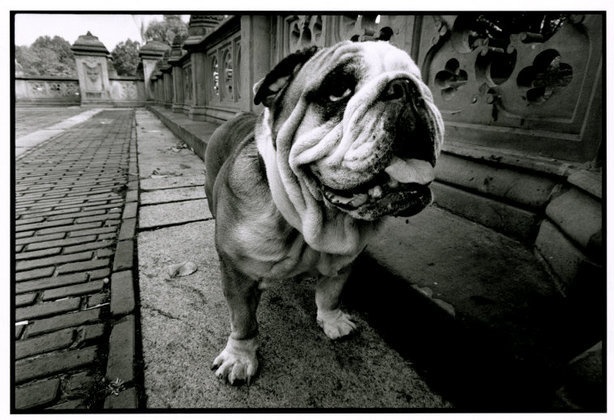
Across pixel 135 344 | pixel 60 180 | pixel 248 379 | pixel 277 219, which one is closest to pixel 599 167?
pixel 277 219

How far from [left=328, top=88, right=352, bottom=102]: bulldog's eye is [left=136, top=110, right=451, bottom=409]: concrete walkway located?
117 cm

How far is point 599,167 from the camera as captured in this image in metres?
1.58

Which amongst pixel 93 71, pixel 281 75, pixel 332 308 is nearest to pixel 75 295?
pixel 332 308

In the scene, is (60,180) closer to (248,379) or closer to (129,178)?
(129,178)

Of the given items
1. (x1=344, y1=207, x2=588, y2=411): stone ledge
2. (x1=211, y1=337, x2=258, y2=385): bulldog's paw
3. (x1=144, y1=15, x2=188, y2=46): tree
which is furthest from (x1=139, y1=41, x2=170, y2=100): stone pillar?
(x1=211, y1=337, x2=258, y2=385): bulldog's paw

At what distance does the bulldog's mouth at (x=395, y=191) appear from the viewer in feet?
3.40

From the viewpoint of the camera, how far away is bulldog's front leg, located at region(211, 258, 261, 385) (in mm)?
1508

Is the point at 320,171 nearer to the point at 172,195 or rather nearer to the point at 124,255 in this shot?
the point at 124,255

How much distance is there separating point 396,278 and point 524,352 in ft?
2.01

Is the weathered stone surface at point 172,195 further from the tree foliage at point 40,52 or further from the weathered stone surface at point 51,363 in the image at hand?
the weathered stone surface at point 51,363

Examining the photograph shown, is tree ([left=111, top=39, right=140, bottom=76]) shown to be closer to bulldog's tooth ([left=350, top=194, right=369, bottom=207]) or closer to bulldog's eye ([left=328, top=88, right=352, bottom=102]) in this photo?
bulldog's eye ([left=328, top=88, right=352, bottom=102])

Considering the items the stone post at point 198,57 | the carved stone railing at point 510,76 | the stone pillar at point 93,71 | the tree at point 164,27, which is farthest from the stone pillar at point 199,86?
→ the stone pillar at point 93,71

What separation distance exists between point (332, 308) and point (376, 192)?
3.06ft

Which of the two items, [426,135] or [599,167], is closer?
[426,135]
